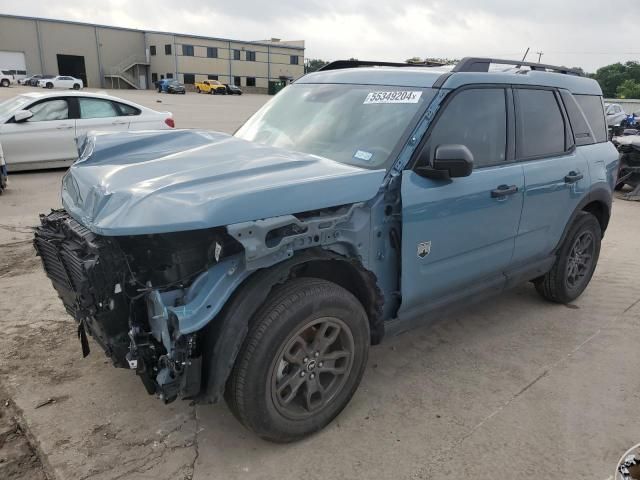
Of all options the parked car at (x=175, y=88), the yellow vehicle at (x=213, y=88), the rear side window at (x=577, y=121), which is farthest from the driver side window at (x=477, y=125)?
the yellow vehicle at (x=213, y=88)

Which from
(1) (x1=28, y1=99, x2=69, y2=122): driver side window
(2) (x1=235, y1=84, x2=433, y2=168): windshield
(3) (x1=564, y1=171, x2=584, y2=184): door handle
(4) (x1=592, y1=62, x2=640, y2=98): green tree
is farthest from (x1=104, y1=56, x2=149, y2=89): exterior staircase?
(3) (x1=564, y1=171, x2=584, y2=184): door handle

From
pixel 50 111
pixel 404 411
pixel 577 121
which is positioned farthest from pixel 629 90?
pixel 404 411

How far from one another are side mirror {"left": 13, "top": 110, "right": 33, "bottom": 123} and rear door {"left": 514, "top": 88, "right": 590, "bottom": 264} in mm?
8726

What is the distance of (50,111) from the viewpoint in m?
9.73

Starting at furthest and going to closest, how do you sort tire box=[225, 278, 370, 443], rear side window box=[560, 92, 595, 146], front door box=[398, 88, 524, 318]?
1. rear side window box=[560, 92, 595, 146]
2. front door box=[398, 88, 524, 318]
3. tire box=[225, 278, 370, 443]

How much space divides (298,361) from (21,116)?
347 inches

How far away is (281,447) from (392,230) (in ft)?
4.42

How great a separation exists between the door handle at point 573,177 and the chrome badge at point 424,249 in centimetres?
172

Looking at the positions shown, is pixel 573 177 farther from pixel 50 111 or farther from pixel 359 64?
pixel 50 111

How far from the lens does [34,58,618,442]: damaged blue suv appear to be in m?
2.37

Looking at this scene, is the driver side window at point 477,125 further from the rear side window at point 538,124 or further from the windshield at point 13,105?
the windshield at point 13,105

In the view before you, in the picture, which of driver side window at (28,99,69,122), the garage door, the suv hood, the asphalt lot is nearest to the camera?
the suv hood

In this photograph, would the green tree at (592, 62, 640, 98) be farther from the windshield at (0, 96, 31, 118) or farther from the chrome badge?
the chrome badge

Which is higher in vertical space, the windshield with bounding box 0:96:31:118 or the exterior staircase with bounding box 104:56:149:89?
the exterior staircase with bounding box 104:56:149:89
